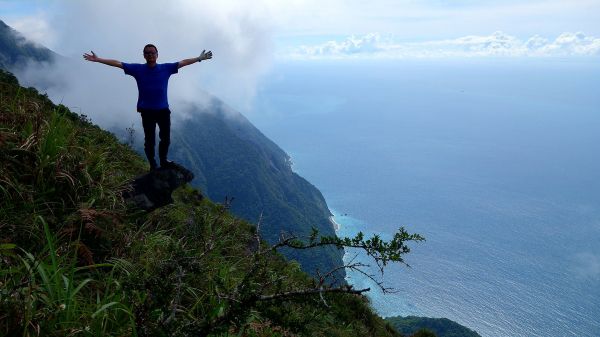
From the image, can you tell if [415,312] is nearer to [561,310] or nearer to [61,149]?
[561,310]

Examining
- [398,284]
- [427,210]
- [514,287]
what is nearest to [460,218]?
[427,210]

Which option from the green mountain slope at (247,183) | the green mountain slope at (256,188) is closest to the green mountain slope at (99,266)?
the green mountain slope at (256,188)

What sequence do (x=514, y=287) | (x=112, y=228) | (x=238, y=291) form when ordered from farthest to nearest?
(x=514, y=287) < (x=112, y=228) < (x=238, y=291)

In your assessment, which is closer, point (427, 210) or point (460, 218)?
point (460, 218)

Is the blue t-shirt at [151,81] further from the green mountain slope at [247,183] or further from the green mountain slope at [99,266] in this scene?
the green mountain slope at [247,183]

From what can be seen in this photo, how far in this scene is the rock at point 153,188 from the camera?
7211 millimetres

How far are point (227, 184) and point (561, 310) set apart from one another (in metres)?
126

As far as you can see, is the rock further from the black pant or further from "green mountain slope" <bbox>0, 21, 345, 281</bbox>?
"green mountain slope" <bbox>0, 21, 345, 281</bbox>

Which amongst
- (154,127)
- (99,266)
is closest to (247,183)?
(154,127)

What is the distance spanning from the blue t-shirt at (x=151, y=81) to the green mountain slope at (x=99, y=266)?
1575 mm

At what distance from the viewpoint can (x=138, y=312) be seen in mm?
3053

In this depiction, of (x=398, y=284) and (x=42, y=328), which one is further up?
(x=398, y=284)

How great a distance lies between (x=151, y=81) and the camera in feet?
25.8

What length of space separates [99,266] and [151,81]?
4.50 m
